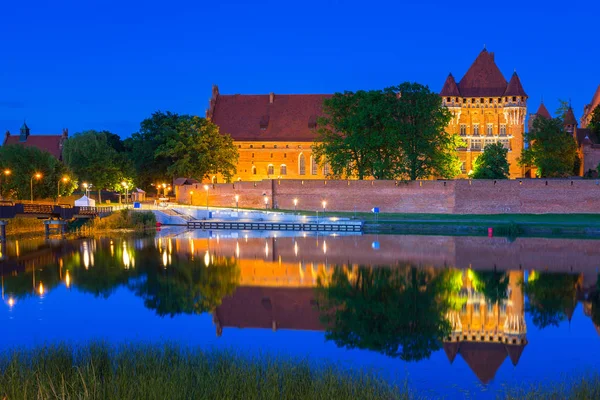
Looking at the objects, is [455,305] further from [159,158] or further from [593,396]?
[159,158]

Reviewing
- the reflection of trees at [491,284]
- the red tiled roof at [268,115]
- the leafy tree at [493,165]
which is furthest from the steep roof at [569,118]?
the reflection of trees at [491,284]

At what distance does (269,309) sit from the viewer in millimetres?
19297

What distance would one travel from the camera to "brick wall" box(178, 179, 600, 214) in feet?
152

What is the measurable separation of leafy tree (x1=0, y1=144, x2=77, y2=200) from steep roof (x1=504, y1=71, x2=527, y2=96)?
38.1m

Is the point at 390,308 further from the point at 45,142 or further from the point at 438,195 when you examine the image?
the point at 45,142

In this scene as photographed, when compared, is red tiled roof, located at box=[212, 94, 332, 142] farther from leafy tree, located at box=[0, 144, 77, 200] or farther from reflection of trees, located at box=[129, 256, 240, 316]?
reflection of trees, located at box=[129, 256, 240, 316]

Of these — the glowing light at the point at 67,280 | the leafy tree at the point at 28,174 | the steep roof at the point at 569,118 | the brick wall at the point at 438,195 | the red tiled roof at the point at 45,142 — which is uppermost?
the steep roof at the point at 569,118

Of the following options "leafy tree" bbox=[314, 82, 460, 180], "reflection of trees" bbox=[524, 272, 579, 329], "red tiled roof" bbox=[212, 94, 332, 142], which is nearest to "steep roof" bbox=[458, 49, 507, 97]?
"red tiled roof" bbox=[212, 94, 332, 142]

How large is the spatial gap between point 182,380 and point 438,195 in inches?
1542

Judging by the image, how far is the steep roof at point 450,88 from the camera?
204 feet

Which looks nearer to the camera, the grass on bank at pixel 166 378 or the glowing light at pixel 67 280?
the grass on bank at pixel 166 378

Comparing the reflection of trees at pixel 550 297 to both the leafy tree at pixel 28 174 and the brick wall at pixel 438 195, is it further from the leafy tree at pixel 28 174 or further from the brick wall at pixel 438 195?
the leafy tree at pixel 28 174

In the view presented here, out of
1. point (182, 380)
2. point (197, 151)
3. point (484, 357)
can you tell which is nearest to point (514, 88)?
point (197, 151)

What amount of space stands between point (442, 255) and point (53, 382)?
2184 cm
